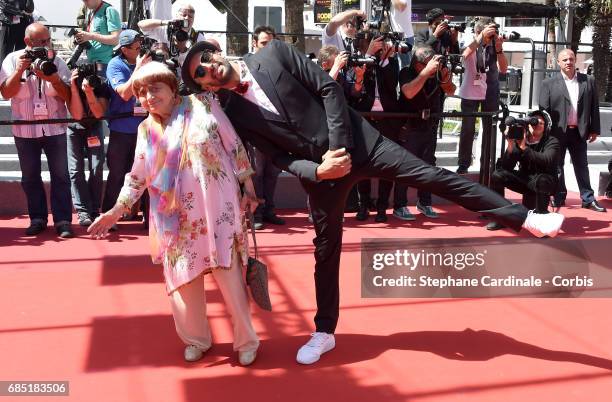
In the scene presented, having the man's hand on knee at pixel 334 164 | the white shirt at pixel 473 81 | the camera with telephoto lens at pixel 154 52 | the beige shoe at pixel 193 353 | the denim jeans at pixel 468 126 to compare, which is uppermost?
the camera with telephoto lens at pixel 154 52

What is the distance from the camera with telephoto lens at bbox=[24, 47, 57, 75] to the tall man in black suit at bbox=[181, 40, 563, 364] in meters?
3.08

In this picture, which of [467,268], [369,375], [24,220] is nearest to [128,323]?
[369,375]

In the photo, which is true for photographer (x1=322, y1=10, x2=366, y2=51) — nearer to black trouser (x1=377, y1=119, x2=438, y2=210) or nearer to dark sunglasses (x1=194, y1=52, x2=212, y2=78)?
black trouser (x1=377, y1=119, x2=438, y2=210)

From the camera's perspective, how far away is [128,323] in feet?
14.9

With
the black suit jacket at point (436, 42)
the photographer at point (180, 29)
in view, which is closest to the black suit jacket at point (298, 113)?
the photographer at point (180, 29)

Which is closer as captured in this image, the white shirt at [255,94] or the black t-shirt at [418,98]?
the white shirt at [255,94]

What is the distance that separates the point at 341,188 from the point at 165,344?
4.35 feet

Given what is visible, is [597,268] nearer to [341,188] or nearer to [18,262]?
[341,188]

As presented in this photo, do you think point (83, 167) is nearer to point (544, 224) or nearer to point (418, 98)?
point (418, 98)

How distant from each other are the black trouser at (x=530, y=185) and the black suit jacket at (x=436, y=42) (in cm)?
152

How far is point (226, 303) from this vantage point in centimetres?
384

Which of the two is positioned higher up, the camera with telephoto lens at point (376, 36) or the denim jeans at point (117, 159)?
the camera with telephoto lens at point (376, 36)

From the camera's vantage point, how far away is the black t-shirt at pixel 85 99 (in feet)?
22.1

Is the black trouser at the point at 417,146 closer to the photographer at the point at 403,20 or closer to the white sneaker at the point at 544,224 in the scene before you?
the photographer at the point at 403,20
